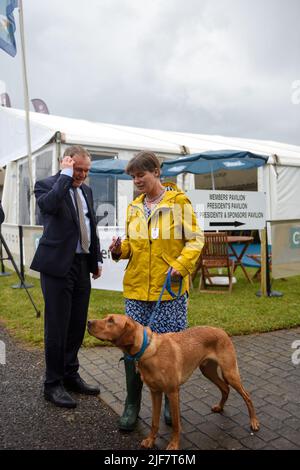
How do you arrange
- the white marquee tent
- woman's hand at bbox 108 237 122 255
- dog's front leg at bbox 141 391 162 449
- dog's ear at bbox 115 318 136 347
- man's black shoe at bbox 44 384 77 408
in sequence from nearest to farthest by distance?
1. dog's ear at bbox 115 318 136 347
2. dog's front leg at bbox 141 391 162 449
3. woman's hand at bbox 108 237 122 255
4. man's black shoe at bbox 44 384 77 408
5. the white marquee tent

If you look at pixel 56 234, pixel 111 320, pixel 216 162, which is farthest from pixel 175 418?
pixel 216 162

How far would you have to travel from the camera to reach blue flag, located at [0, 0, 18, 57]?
25.1ft

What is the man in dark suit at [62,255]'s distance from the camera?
2.98 metres

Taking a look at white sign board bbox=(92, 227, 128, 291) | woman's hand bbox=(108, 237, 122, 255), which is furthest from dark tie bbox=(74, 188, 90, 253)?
white sign board bbox=(92, 227, 128, 291)

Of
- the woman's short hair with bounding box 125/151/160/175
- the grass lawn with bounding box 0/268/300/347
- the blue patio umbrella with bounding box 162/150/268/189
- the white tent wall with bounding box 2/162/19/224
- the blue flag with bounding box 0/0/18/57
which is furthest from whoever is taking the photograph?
the white tent wall with bounding box 2/162/19/224

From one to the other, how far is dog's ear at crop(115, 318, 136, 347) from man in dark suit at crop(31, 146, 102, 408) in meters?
0.87

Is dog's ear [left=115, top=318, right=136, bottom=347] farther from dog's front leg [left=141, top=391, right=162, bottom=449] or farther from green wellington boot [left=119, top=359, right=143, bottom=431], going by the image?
green wellington boot [left=119, top=359, right=143, bottom=431]

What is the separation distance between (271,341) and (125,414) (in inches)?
99.5

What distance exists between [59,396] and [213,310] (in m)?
3.26

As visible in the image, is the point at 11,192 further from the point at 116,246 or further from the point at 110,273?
the point at 116,246

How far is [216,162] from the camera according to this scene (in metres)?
8.33
